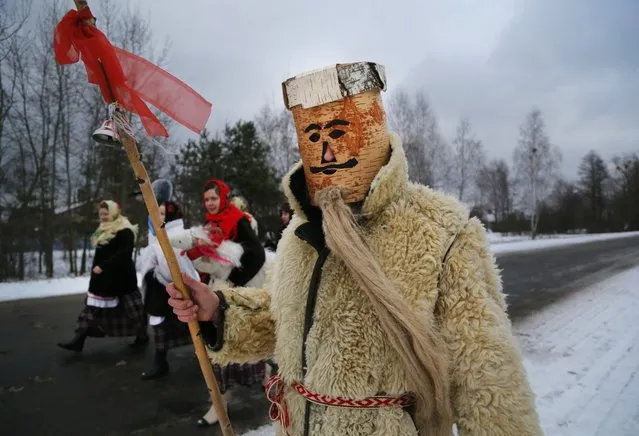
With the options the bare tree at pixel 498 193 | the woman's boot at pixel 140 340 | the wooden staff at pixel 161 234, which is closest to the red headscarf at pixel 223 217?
the wooden staff at pixel 161 234

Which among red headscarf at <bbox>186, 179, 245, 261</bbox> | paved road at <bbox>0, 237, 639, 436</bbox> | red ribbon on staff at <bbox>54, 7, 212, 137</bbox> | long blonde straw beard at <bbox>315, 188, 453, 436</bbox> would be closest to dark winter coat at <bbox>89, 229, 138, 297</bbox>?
paved road at <bbox>0, 237, 639, 436</bbox>

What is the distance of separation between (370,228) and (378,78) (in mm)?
500

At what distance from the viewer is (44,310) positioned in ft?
24.6

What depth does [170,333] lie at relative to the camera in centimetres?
407

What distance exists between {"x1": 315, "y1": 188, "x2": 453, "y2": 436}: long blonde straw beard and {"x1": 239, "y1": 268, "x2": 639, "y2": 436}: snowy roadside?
2.35 meters

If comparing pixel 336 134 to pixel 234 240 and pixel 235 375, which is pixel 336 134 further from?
pixel 235 375

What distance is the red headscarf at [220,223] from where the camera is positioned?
11.2 ft

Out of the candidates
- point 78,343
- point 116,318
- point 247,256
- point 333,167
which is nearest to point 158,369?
point 116,318

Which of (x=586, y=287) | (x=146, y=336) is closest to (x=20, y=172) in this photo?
(x=146, y=336)

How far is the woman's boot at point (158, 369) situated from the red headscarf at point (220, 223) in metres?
1.62

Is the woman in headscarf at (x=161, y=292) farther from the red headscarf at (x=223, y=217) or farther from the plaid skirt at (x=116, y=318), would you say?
the plaid skirt at (x=116, y=318)

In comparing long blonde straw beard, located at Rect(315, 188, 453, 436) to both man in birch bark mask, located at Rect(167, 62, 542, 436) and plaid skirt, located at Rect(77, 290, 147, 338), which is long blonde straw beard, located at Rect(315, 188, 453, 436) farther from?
plaid skirt, located at Rect(77, 290, 147, 338)

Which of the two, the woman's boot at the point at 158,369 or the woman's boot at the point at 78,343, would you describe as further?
the woman's boot at the point at 78,343

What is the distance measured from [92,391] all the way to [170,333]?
97 cm
